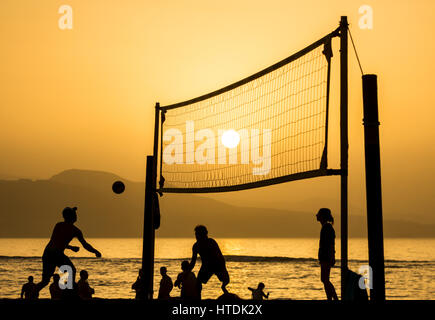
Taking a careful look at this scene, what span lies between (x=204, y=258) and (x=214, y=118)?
3.87 m

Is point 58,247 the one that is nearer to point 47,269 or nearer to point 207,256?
point 47,269

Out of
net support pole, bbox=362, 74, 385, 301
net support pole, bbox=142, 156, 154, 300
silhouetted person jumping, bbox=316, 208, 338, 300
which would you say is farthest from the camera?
net support pole, bbox=142, 156, 154, 300

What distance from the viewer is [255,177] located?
11078 mm

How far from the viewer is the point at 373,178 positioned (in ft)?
26.7

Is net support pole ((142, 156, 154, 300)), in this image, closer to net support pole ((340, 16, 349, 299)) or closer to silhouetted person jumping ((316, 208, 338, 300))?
silhouetted person jumping ((316, 208, 338, 300))

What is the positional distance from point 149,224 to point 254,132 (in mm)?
2832

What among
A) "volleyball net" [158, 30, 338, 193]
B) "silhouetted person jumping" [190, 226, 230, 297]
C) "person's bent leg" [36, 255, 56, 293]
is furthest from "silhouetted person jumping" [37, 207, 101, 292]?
"volleyball net" [158, 30, 338, 193]

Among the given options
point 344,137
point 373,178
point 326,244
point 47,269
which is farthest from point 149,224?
point 373,178

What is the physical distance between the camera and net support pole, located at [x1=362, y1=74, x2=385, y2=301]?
26.5 ft

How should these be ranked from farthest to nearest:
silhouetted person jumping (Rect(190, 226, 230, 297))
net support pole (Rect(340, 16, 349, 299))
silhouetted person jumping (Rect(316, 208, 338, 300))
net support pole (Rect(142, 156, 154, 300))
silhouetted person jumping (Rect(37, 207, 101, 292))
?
1. net support pole (Rect(142, 156, 154, 300))
2. silhouetted person jumping (Rect(190, 226, 230, 297))
3. silhouetted person jumping (Rect(316, 208, 338, 300))
4. silhouetted person jumping (Rect(37, 207, 101, 292))
5. net support pole (Rect(340, 16, 349, 299))

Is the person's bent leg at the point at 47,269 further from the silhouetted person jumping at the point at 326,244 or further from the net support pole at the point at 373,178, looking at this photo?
the net support pole at the point at 373,178

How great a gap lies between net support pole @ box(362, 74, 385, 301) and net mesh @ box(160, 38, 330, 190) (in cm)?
91

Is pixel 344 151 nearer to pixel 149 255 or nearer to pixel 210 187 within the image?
A: pixel 210 187
